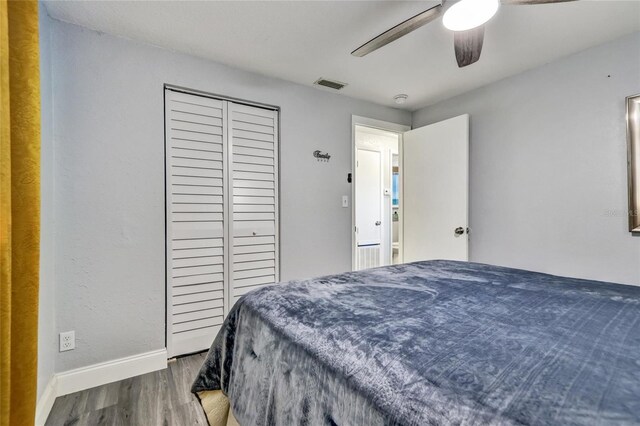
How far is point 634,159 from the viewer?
2.00m

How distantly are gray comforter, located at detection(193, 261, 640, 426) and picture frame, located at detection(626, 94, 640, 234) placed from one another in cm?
101

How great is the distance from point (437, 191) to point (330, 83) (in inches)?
61.2

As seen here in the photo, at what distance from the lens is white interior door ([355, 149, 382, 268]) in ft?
14.8

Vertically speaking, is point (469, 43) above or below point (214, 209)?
above

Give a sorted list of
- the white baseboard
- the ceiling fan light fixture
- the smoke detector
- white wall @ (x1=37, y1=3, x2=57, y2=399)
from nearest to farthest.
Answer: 1. the ceiling fan light fixture
2. white wall @ (x1=37, y1=3, x2=57, y2=399)
3. the white baseboard
4. the smoke detector

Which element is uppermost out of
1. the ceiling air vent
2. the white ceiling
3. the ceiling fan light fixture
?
the ceiling air vent

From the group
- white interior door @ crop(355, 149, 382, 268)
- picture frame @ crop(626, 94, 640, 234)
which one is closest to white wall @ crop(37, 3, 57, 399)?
white interior door @ crop(355, 149, 382, 268)

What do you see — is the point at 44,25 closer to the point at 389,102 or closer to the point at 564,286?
the point at 389,102

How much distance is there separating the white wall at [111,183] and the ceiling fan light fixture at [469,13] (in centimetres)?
169

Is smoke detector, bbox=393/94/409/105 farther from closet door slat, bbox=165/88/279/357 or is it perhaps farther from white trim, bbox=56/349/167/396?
white trim, bbox=56/349/167/396

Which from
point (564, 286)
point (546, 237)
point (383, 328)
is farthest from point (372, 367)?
point (546, 237)

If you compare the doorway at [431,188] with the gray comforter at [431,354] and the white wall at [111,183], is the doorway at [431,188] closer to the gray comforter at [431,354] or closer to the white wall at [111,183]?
the gray comforter at [431,354]

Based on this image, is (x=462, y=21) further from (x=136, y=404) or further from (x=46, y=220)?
(x=136, y=404)

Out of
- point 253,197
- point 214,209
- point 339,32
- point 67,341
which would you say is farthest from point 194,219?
point 339,32
